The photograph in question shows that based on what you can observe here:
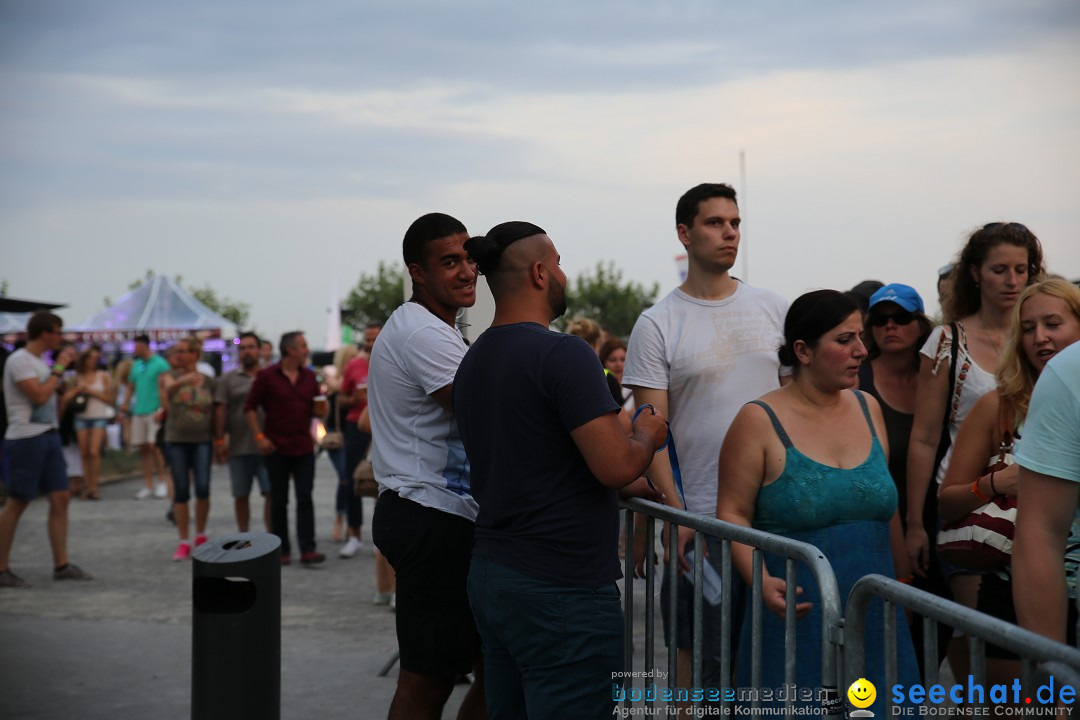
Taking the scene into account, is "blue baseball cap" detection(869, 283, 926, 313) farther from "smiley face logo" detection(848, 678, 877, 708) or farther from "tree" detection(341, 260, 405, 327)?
"tree" detection(341, 260, 405, 327)

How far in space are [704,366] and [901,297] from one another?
113 cm

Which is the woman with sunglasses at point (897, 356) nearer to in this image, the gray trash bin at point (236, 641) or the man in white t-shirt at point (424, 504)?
the man in white t-shirt at point (424, 504)

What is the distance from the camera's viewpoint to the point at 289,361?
35.0ft

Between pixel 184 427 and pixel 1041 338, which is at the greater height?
pixel 1041 338

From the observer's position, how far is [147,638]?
7.49 metres

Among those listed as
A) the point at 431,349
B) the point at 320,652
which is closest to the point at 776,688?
the point at 431,349

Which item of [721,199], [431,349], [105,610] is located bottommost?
[105,610]

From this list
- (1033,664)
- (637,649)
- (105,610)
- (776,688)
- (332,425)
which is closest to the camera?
(1033,664)

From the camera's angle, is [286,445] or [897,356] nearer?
[897,356]

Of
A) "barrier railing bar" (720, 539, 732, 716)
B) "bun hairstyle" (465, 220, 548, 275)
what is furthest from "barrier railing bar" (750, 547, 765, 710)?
"bun hairstyle" (465, 220, 548, 275)

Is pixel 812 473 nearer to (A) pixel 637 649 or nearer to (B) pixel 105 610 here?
(A) pixel 637 649

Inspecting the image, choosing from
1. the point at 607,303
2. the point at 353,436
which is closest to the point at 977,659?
the point at 353,436

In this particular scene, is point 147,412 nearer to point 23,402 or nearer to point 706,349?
point 23,402

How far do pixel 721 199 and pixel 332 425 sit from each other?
10.1 meters
